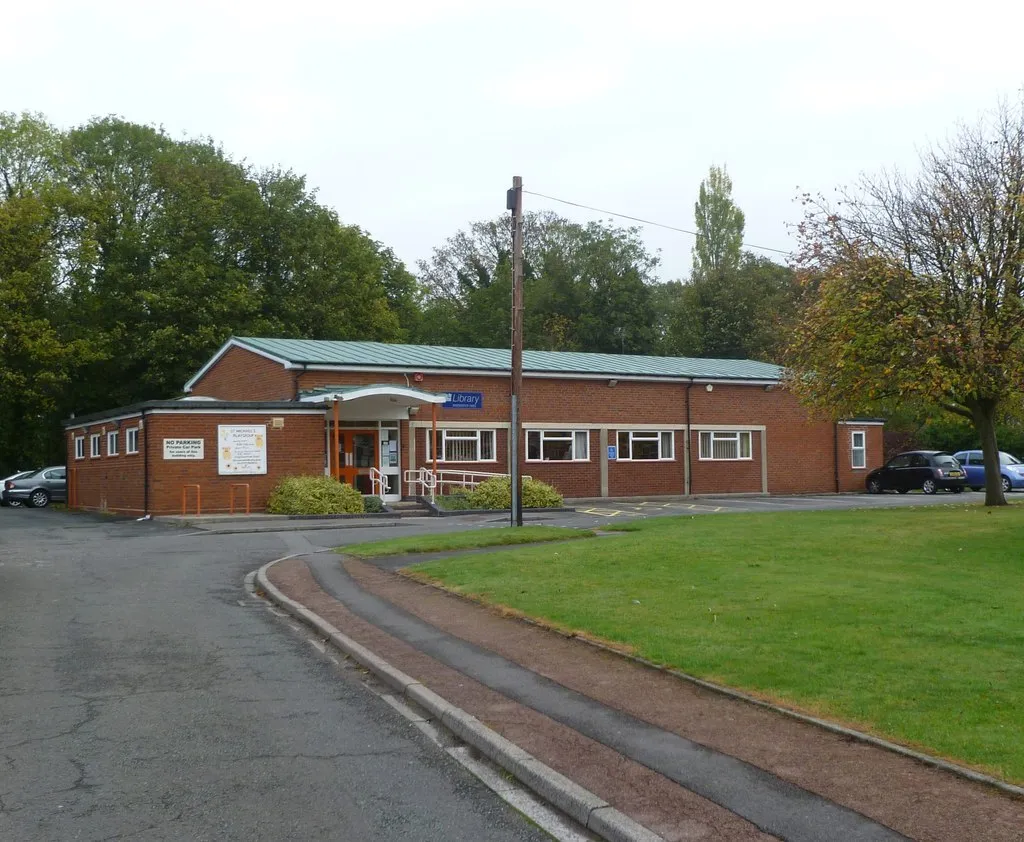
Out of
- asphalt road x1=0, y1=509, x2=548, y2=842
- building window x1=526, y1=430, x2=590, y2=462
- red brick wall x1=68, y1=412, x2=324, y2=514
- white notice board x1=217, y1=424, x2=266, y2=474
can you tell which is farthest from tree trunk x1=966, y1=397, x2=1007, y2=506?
asphalt road x1=0, y1=509, x2=548, y2=842

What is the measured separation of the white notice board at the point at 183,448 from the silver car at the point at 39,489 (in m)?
15.3

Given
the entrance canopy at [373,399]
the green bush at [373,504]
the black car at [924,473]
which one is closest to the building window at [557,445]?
the entrance canopy at [373,399]

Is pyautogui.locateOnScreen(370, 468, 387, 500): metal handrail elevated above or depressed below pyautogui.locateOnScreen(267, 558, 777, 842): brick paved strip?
above

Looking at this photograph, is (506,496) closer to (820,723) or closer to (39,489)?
(39,489)

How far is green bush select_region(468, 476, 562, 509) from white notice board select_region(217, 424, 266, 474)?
19.4 feet

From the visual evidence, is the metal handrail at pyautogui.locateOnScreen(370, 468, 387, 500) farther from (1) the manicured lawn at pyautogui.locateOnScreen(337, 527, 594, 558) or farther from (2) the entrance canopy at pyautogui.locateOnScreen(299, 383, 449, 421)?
(1) the manicured lawn at pyautogui.locateOnScreen(337, 527, 594, 558)

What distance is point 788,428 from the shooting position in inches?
1618

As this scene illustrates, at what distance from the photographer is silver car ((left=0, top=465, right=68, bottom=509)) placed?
138ft

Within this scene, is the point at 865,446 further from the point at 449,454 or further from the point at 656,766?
the point at 656,766

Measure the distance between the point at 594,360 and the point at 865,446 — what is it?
11875mm

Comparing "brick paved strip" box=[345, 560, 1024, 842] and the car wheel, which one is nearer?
"brick paved strip" box=[345, 560, 1024, 842]

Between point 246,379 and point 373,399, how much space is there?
238 inches

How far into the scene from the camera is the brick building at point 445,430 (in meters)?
29.6

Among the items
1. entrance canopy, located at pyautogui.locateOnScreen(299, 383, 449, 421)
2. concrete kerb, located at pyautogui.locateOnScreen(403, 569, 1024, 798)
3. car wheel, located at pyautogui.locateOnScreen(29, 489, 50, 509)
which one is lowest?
car wheel, located at pyautogui.locateOnScreen(29, 489, 50, 509)
